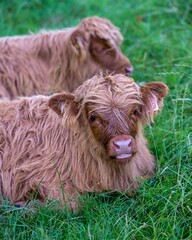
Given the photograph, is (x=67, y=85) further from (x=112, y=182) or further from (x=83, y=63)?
(x=112, y=182)

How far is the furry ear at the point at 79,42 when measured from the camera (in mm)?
7188

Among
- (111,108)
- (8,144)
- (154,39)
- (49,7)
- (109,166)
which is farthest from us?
(49,7)

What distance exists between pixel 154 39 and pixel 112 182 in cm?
351

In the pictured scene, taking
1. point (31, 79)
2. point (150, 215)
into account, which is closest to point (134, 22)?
point (31, 79)

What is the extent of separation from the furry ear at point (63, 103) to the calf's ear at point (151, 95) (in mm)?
555

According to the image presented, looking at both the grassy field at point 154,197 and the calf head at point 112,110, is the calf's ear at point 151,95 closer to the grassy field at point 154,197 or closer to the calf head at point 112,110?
the calf head at point 112,110

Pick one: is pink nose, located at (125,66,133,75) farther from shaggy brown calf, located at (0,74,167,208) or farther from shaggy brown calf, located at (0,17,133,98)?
shaggy brown calf, located at (0,74,167,208)

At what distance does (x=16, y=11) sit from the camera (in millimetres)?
9281

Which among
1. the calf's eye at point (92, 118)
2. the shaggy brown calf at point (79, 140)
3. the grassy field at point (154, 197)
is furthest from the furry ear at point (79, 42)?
the calf's eye at point (92, 118)

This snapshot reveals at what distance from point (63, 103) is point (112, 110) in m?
0.44

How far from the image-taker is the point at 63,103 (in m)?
4.91

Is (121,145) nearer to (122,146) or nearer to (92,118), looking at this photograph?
(122,146)

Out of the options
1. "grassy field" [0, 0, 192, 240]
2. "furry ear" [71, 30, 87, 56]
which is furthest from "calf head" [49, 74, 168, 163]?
"furry ear" [71, 30, 87, 56]

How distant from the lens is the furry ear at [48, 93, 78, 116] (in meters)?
4.88
